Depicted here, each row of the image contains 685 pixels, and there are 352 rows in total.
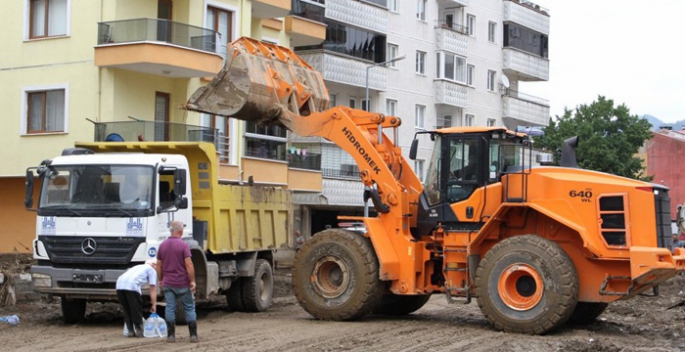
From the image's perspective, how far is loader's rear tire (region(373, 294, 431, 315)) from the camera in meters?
19.4

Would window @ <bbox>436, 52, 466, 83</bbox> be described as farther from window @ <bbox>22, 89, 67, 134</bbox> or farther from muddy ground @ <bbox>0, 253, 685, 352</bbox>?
muddy ground @ <bbox>0, 253, 685, 352</bbox>

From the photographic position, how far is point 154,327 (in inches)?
609

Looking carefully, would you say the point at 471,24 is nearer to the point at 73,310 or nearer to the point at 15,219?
the point at 15,219

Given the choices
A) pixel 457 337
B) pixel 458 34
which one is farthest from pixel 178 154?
pixel 458 34

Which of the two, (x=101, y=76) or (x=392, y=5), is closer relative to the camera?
(x=101, y=76)

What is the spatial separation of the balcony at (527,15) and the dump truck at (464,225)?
1575 inches

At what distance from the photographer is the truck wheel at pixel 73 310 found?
57.6 ft

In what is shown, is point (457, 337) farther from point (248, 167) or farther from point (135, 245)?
point (248, 167)

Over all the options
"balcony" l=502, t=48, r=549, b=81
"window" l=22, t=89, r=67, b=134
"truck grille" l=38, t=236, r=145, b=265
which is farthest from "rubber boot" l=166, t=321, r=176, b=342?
"balcony" l=502, t=48, r=549, b=81

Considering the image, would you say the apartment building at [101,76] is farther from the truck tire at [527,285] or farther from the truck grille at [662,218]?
the truck grille at [662,218]

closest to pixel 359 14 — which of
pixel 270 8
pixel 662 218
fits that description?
pixel 270 8

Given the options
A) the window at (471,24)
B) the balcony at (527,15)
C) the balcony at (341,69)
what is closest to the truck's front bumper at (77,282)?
the balcony at (341,69)

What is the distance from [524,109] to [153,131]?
111 feet

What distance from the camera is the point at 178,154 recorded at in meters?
18.2
